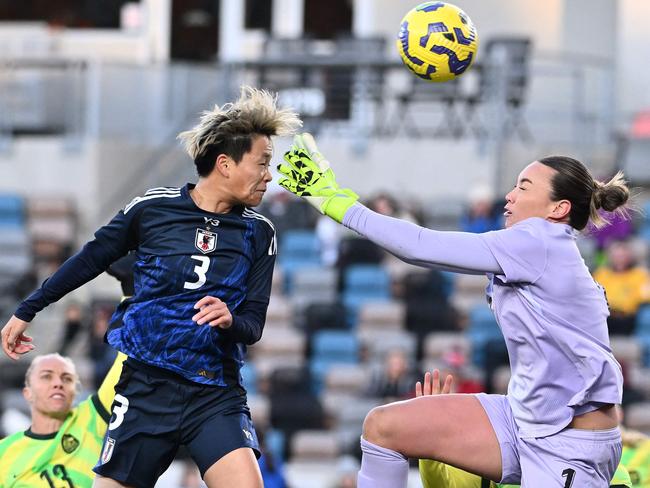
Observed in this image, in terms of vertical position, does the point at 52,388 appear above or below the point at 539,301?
below

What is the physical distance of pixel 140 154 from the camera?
51.4ft

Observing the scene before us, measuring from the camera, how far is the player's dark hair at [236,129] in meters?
5.47

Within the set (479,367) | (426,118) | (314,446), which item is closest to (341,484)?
(314,446)

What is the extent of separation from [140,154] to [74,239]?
4.34 ft

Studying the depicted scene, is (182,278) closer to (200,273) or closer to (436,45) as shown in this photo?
(200,273)

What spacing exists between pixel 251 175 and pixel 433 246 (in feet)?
2.66

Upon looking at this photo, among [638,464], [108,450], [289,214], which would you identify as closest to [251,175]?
[108,450]

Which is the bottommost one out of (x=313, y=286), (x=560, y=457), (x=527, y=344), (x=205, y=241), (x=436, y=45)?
(x=313, y=286)

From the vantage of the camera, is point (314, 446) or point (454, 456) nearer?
point (454, 456)

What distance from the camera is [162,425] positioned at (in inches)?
210

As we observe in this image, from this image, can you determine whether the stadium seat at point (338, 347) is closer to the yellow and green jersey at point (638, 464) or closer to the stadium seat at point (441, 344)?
the stadium seat at point (441, 344)

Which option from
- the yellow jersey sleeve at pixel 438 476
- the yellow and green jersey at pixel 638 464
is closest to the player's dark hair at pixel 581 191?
the yellow jersey sleeve at pixel 438 476

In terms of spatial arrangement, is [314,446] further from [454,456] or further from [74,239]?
[454,456]

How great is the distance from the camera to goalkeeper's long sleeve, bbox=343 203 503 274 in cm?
502
